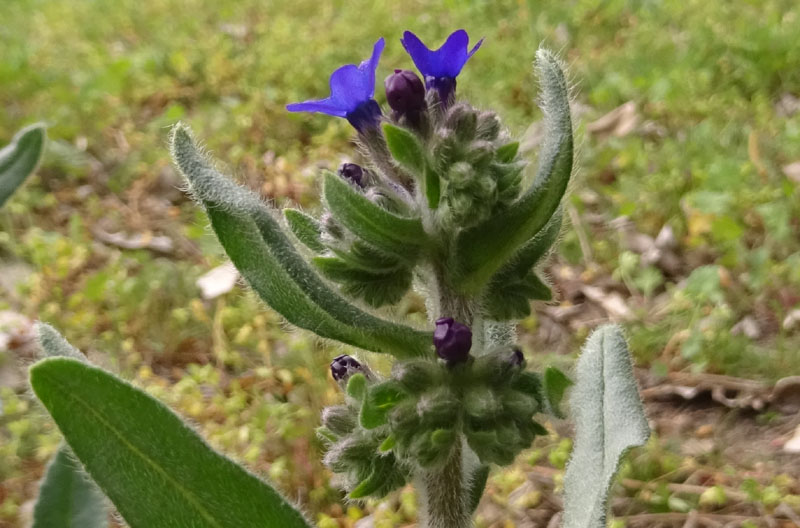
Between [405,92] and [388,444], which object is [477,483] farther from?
[405,92]

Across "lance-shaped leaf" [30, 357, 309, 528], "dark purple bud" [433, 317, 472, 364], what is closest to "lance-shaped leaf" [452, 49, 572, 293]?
"dark purple bud" [433, 317, 472, 364]

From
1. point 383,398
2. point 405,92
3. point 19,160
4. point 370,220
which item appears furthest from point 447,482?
point 19,160

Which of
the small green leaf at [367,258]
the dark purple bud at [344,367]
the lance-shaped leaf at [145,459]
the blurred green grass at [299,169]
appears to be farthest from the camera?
the blurred green grass at [299,169]

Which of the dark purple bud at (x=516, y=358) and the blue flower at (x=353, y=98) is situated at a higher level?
the blue flower at (x=353, y=98)

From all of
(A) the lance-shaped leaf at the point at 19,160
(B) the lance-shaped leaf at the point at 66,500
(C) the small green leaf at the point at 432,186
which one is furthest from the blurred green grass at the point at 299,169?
(A) the lance-shaped leaf at the point at 19,160

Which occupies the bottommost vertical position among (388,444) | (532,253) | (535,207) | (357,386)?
(388,444)

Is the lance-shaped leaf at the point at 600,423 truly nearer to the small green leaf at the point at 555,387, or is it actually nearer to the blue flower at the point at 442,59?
the small green leaf at the point at 555,387
